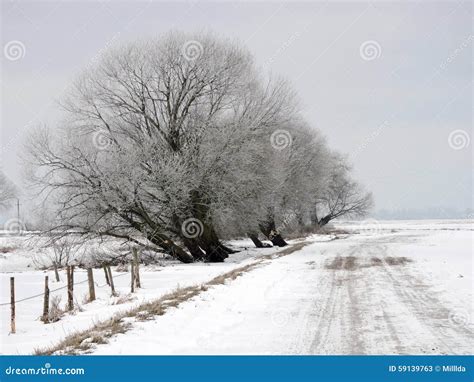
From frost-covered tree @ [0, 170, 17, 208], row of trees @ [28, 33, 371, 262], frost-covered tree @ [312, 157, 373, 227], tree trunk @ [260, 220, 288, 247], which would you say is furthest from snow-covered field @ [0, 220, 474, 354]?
frost-covered tree @ [0, 170, 17, 208]

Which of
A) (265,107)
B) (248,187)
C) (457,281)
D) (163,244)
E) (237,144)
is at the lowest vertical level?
(457,281)

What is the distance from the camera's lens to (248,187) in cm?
2573

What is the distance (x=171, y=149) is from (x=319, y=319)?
57.6ft

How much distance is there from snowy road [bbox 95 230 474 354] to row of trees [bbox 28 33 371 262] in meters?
9.13

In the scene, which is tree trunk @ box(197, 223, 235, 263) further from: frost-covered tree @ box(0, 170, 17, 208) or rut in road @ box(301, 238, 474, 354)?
frost-covered tree @ box(0, 170, 17, 208)

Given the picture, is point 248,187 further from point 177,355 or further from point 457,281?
point 177,355

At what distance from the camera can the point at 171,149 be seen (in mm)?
25547

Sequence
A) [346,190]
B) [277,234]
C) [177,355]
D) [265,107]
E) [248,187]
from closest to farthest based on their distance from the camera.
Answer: [177,355]
[248,187]
[265,107]
[277,234]
[346,190]

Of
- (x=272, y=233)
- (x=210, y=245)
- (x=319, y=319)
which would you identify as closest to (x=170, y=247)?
(x=210, y=245)

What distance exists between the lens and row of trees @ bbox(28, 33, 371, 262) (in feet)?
77.8

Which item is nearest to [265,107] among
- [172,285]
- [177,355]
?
[172,285]

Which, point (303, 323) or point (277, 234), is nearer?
point (303, 323)

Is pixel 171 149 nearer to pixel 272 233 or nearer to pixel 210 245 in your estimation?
pixel 210 245

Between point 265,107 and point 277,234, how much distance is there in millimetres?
12337
